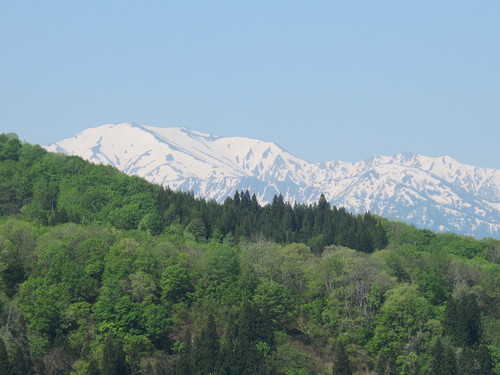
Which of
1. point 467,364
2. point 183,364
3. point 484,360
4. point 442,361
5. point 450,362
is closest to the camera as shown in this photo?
point 183,364

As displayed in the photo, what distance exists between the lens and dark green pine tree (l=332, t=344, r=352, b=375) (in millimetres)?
101875

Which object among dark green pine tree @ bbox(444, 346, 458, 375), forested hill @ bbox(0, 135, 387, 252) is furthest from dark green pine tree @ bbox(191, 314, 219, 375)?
forested hill @ bbox(0, 135, 387, 252)

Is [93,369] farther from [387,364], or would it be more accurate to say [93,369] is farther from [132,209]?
[132,209]

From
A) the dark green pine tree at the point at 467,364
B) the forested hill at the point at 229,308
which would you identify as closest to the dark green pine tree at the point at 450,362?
the forested hill at the point at 229,308

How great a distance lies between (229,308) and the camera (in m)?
112

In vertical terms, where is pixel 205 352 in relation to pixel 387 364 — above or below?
below

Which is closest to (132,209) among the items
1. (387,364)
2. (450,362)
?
(387,364)

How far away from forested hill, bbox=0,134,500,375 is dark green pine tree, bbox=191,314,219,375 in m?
0.15

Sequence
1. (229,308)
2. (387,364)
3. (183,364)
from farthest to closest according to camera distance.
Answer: (229,308) < (387,364) < (183,364)

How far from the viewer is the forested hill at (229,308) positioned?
100875 mm

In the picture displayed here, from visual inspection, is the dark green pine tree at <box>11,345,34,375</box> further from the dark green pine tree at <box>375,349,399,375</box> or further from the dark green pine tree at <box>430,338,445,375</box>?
the dark green pine tree at <box>430,338,445,375</box>

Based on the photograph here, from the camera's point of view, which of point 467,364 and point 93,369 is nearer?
point 93,369

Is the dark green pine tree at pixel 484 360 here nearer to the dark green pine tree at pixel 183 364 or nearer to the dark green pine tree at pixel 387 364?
the dark green pine tree at pixel 387 364

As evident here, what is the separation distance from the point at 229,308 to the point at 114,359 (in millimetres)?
19174
